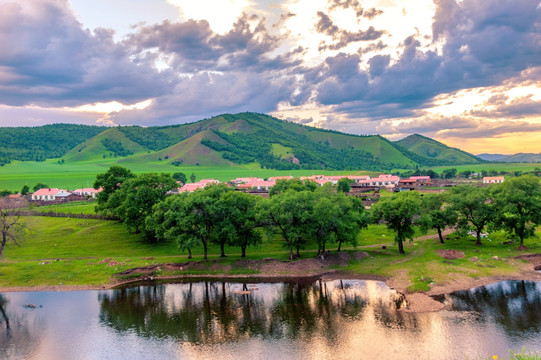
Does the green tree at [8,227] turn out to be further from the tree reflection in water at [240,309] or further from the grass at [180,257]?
the tree reflection in water at [240,309]

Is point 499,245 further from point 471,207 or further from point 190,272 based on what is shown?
point 190,272

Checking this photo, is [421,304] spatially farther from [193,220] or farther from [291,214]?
[193,220]

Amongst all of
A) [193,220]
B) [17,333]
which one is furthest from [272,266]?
[17,333]

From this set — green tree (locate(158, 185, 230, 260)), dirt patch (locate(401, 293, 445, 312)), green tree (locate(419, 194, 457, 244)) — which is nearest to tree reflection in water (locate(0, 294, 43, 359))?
green tree (locate(158, 185, 230, 260))

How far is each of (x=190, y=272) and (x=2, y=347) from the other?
30.0m

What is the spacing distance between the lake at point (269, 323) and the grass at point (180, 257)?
15.4ft

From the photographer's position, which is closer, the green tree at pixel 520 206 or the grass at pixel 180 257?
the grass at pixel 180 257

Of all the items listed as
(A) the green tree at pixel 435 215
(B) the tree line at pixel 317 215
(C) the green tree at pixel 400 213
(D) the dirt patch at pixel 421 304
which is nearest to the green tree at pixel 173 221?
(B) the tree line at pixel 317 215

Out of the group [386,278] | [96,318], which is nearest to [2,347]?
[96,318]

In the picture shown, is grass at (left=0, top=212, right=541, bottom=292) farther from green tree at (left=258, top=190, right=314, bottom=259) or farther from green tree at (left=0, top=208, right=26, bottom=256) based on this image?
green tree at (left=258, top=190, right=314, bottom=259)

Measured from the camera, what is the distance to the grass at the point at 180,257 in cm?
6138

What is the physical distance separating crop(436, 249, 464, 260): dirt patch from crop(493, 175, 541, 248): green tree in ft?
35.9

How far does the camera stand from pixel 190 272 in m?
67.2

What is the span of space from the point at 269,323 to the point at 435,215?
152ft
